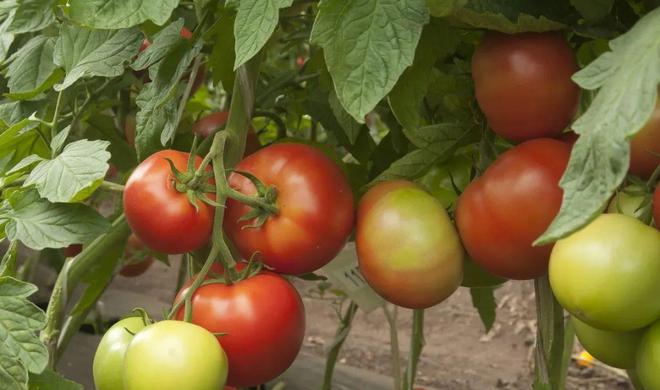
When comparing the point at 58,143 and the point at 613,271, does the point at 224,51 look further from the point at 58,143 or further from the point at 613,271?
the point at 613,271

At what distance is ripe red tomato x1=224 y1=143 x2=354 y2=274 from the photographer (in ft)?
2.05

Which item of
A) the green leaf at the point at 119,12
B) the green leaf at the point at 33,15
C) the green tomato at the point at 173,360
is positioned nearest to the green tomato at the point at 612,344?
the green tomato at the point at 173,360

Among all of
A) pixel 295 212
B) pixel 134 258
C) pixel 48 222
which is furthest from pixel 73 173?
pixel 134 258

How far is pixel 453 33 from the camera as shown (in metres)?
0.62

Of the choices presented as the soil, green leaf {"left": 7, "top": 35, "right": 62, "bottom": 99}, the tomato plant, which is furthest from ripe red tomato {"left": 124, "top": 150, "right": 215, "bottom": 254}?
the soil

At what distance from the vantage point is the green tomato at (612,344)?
21.0 inches

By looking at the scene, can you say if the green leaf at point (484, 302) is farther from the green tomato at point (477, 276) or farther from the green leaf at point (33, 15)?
the green leaf at point (33, 15)

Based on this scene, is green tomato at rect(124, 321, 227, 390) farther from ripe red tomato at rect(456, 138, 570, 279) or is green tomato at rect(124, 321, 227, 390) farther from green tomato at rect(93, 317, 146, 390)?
ripe red tomato at rect(456, 138, 570, 279)

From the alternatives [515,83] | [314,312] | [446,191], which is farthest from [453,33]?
[314,312]

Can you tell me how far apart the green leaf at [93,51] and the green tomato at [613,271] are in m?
0.39

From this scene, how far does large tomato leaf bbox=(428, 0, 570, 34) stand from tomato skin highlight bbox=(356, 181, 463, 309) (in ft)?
0.43

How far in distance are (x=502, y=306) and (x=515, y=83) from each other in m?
2.33

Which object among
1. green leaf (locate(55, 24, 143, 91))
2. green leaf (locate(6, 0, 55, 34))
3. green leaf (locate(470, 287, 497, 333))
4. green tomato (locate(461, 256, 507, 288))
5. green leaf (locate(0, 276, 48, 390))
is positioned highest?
green leaf (locate(6, 0, 55, 34))

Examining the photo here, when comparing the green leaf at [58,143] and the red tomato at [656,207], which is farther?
the green leaf at [58,143]
